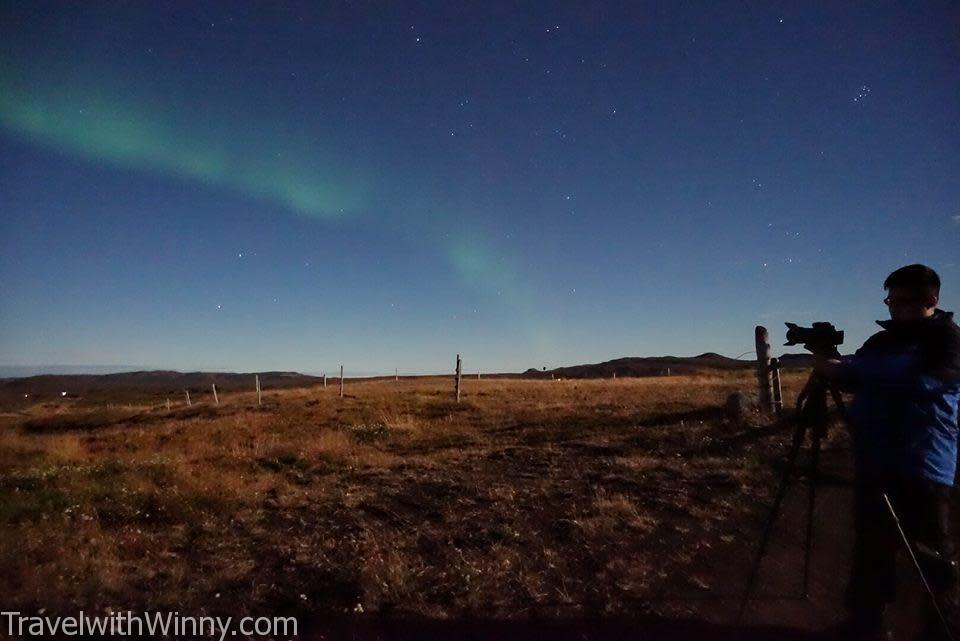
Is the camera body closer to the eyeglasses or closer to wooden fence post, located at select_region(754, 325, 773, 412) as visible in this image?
the eyeglasses

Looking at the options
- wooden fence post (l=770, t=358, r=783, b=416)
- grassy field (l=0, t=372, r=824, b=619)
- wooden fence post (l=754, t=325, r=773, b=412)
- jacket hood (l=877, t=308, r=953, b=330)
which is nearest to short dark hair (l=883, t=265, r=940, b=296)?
jacket hood (l=877, t=308, r=953, b=330)

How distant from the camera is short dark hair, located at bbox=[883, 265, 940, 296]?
126 inches

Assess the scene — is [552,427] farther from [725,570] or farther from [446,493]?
[725,570]

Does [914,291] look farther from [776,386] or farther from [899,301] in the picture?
[776,386]

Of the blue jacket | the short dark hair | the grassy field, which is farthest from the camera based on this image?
the grassy field

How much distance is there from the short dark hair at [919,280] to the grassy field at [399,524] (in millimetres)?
3111

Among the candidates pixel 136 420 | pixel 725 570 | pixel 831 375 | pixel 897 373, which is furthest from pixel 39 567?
pixel 136 420

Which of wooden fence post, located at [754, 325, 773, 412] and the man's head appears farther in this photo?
wooden fence post, located at [754, 325, 773, 412]

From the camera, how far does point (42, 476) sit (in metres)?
9.32

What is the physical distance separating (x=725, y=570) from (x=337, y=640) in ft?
12.5

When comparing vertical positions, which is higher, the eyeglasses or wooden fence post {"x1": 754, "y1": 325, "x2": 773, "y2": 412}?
the eyeglasses

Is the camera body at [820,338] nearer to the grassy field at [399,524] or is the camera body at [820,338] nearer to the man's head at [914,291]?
the man's head at [914,291]

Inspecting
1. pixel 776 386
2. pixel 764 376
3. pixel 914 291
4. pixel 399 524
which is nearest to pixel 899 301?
pixel 914 291

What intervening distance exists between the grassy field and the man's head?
117 inches
